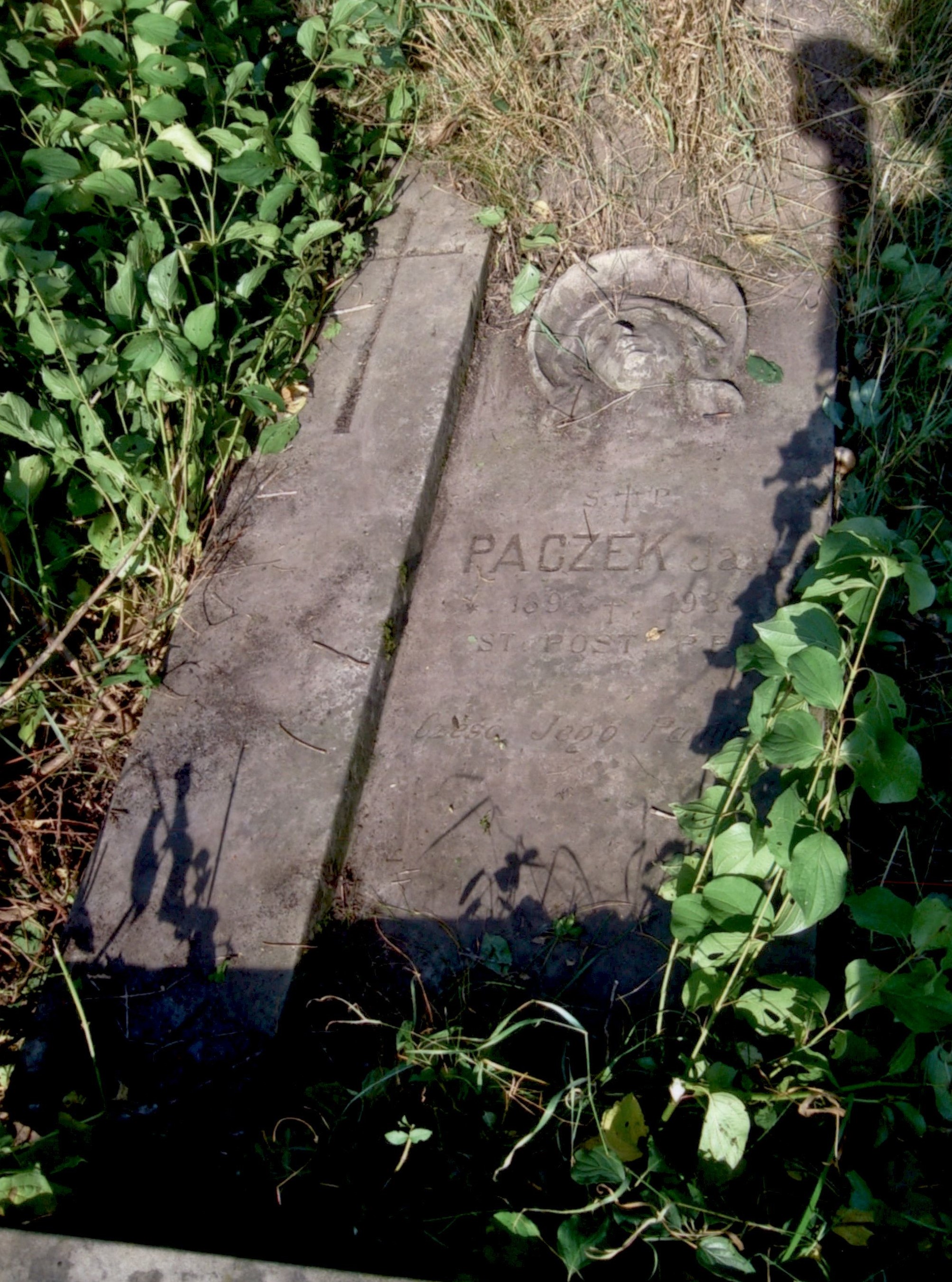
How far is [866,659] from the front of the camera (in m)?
2.34

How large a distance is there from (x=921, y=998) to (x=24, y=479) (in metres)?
2.15

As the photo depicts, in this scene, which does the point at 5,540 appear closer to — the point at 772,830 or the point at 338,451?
the point at 338,451

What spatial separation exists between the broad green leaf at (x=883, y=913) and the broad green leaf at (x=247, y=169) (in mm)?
2203

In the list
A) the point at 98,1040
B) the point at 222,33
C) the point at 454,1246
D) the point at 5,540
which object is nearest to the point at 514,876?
the point at 454,1246

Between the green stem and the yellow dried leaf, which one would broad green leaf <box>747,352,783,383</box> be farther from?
the green stem

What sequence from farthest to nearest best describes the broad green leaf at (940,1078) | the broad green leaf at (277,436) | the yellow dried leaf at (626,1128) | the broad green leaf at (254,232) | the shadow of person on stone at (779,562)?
the broad green leaf at (277,436)
the broad green leaf at (254,232)
the shadow of person on stone at (779,562)
the yellow dried leaf at (626,1128)
the broad green leaf at (940,1078)

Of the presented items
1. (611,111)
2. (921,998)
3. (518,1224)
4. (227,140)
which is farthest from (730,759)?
(611,111)

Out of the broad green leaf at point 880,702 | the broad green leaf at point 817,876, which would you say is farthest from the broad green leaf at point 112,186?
the broad green leaf at point 817,876

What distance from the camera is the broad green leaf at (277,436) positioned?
280 cm

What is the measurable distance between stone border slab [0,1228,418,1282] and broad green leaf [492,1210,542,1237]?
0.31 metres

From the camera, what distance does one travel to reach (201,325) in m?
2.42

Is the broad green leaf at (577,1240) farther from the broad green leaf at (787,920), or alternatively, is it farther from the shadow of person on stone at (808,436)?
the shadow of person on stone at (808,436)

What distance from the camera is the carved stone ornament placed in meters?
2.82

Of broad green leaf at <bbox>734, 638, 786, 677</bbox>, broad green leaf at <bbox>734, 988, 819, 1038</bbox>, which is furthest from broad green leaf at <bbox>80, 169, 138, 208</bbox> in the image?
broad green leaf at <bbox>734, 988, 819, 1038</bbox>
